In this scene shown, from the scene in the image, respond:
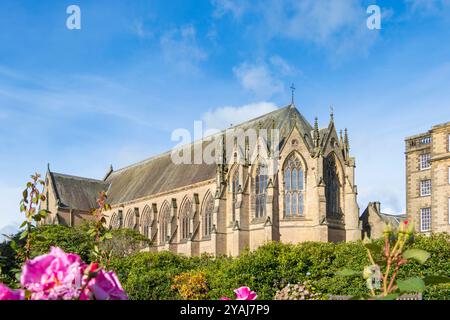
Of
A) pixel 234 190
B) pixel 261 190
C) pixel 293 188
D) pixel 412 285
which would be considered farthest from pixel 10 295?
pixel 234 190

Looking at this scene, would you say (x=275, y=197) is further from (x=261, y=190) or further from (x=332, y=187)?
(x=332, y=187)

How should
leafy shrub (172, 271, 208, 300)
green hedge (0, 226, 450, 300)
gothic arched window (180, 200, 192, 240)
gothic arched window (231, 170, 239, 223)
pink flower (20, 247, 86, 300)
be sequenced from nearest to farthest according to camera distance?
pink flower (20, 247, 86, 300) < green hedge (0, 226, 450, 300) < leafy shrub (172, 271, 208, 300) < gothic arched window (231, 170, 239, 223) < gothic arched window (180, 200, 192, 240)

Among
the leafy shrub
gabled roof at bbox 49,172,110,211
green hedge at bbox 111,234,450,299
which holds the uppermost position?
gabled roof at bbox 49,172,110,211

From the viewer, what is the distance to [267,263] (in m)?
33.5

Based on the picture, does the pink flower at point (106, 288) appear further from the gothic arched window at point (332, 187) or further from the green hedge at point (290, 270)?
the gothic arched window at point (332, 187)

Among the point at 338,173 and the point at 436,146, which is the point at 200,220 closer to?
the point at 338,173

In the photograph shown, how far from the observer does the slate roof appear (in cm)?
5956

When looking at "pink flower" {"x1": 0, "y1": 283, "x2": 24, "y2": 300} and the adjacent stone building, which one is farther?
the adjacent stone building

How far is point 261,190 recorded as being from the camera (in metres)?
54.8

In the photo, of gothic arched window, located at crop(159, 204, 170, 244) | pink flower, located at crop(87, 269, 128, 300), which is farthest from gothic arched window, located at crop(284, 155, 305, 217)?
pink flower, located at crop(87, 269, 128, 300)

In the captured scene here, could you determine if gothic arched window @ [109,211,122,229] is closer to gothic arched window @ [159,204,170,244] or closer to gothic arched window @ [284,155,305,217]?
gothic arched window @ [159,204,170,244]

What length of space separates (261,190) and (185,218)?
13.1 metres

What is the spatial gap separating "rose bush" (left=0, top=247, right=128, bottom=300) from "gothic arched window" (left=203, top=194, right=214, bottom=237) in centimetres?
5729
